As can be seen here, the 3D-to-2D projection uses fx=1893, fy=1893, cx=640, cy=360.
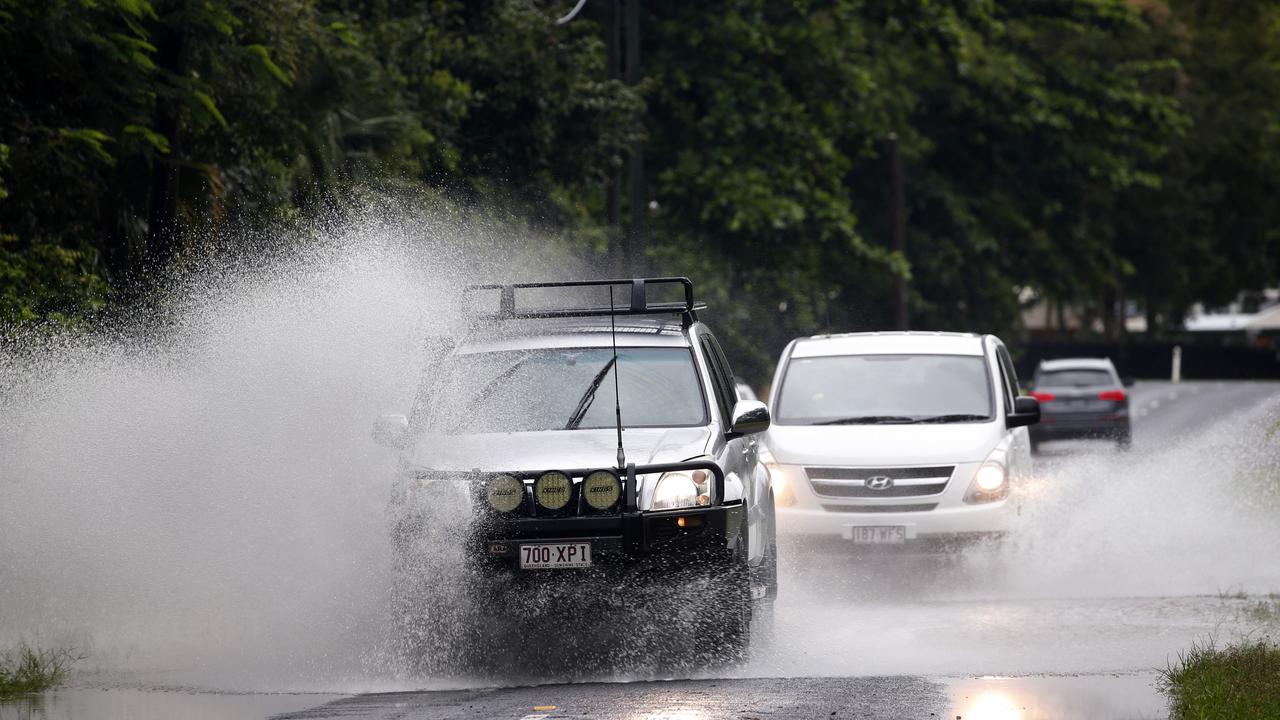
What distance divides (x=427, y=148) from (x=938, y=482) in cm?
1000

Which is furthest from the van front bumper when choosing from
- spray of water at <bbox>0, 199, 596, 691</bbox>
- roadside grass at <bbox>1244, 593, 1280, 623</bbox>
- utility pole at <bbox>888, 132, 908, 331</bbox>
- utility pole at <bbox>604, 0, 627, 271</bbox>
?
utility pole at <bbox>888, 132, 908, 331</bbox>

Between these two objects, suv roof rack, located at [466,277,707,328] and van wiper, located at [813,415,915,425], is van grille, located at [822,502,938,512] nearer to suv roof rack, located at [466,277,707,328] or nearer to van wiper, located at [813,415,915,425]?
van wiper, located at [813,415,915,425]

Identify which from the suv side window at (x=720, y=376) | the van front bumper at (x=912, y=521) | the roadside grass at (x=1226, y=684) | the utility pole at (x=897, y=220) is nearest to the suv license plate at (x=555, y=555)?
the suv side window at (x=720, y=376)

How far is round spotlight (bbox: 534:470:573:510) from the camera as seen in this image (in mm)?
8812

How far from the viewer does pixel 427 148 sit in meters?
21.2

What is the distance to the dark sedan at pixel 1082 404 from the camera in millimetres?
29281

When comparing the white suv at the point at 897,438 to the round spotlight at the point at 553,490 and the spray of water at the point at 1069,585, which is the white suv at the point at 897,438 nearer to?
the spray of water at the point at 1069,585

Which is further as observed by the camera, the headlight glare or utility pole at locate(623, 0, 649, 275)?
utility pole at locate(623, 0, 649, 275)

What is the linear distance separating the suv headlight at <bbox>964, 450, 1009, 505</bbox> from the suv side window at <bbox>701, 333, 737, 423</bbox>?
2533mm

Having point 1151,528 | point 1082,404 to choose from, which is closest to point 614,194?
point 1082,404

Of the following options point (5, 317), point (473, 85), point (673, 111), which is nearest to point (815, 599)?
point (5, 317)

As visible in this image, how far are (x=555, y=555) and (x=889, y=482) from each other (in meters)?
4.56

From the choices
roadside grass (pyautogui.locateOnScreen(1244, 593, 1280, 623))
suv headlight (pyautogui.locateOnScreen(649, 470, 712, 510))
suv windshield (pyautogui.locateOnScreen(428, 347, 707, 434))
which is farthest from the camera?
roadside grass (pyautogui.locateOnScreen(1244, 593, 1280, 623))

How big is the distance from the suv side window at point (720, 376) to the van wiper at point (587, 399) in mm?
579
